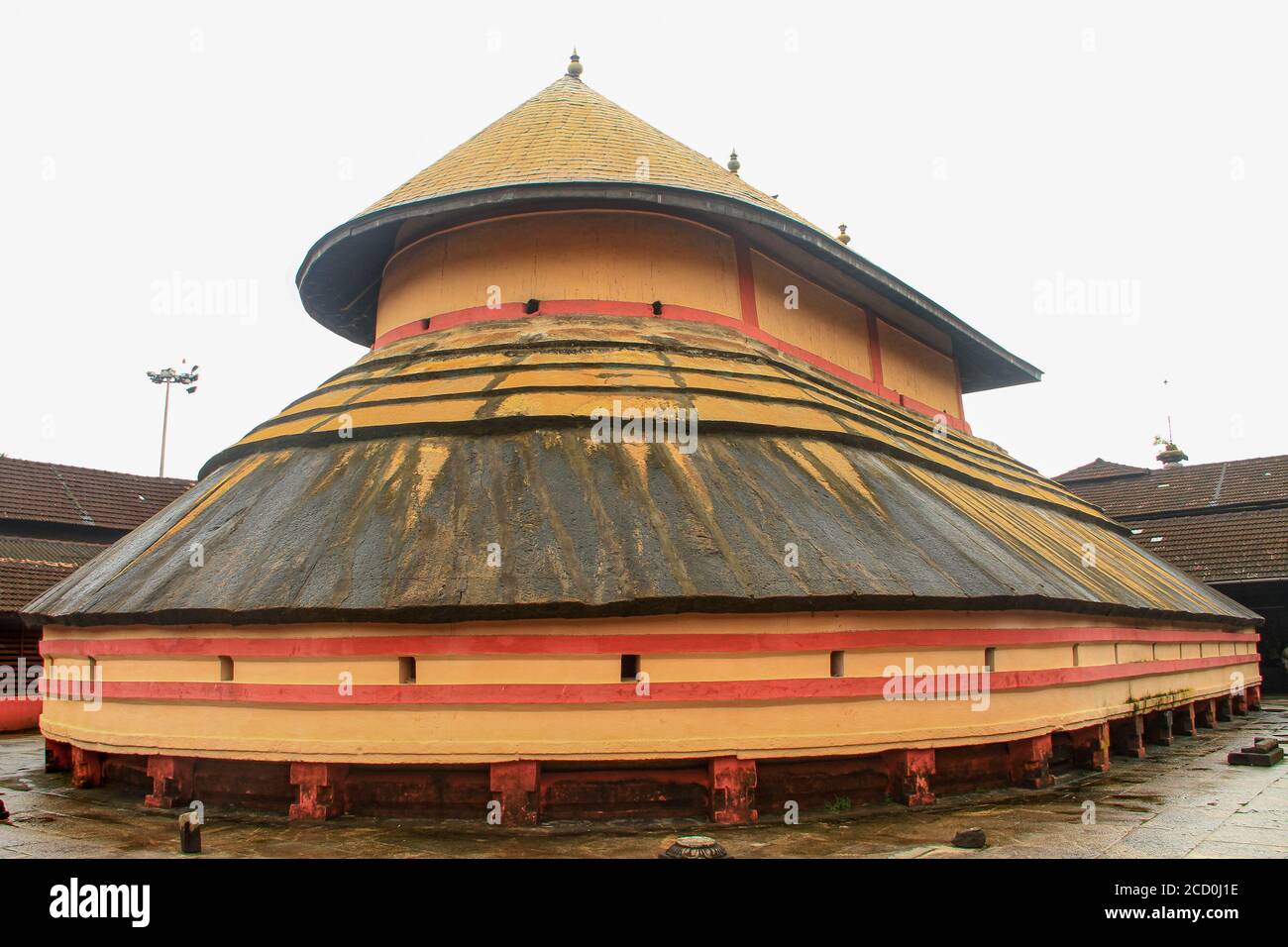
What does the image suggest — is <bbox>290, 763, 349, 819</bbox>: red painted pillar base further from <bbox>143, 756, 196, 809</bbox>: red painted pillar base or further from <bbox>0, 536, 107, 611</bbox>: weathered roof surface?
<bbox>0, 536, 107, 611</bbox>: weathered roof surface

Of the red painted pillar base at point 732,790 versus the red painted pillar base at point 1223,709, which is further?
the red painted pillar base at point 1223,709

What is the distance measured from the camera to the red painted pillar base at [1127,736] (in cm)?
1473

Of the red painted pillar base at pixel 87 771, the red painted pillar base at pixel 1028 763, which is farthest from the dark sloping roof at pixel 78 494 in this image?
the red painted pillar base at pixel 1028 763

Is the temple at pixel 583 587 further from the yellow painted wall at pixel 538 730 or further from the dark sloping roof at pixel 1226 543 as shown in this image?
the dark sloping roof at pixel 1226 543

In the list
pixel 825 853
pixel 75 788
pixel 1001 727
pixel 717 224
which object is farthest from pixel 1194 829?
pixel 75 788

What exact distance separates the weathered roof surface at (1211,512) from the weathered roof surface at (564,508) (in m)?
16.7

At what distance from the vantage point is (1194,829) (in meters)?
9.33

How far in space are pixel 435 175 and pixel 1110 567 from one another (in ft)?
45.0

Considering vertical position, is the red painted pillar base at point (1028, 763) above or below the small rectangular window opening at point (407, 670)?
below

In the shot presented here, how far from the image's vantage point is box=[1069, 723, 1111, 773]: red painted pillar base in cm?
1309

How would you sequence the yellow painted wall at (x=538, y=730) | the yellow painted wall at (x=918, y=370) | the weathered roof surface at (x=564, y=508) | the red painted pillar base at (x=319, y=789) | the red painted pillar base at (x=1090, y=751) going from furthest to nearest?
Answer: 1. the yellow painted wall at (x=918, y=370)
2. the red painted pillar base at (x=1090, y=751)
3. the weathered roof surface at (x=564, y=508)
4. the red painted pillar base at (x=319, y=789)
5. the yellow painted wall at (x=538, y=730)

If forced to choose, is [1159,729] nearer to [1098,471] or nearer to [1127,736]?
[1127,736]

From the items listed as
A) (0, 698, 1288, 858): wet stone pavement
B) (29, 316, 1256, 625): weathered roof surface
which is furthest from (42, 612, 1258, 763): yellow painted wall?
(0, 698, 1288, 858): wet stone pavement

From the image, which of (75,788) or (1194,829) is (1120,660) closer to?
(1194,829)
